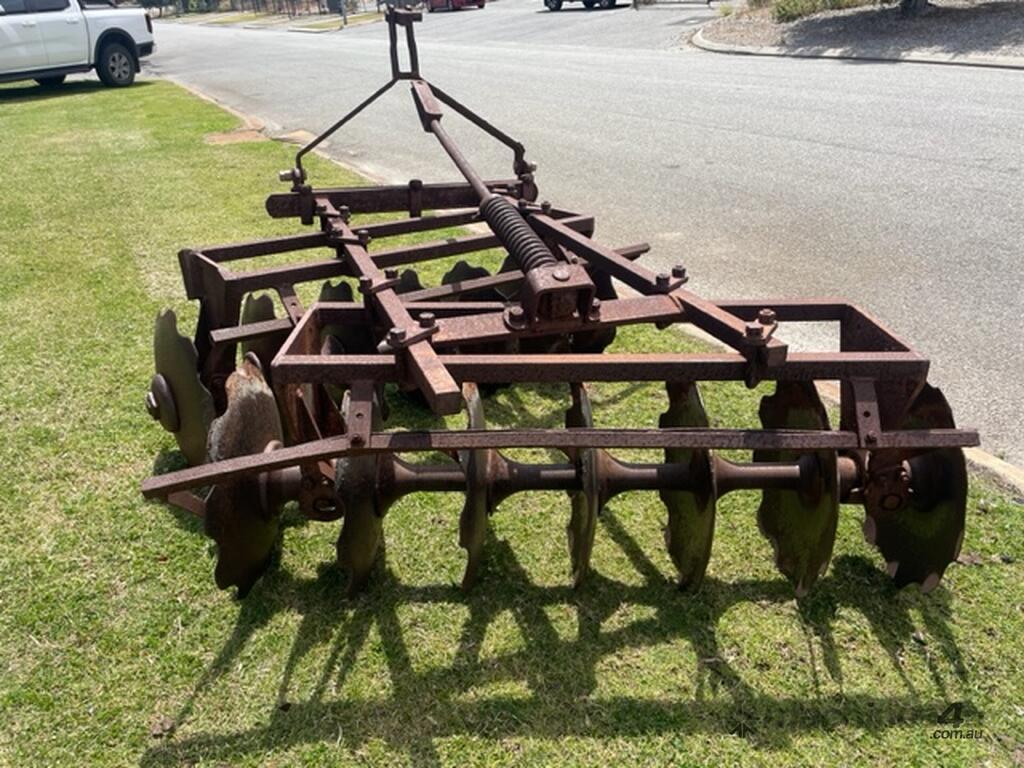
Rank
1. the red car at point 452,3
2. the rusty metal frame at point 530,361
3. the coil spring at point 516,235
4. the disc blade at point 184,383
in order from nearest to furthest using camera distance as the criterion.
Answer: the rusty metal frame at point 530,361 < the coil spring at point 516,235 < the disc blade at point 184,383 < the red car at point 452,3

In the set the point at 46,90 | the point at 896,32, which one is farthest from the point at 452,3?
the point at 896,32

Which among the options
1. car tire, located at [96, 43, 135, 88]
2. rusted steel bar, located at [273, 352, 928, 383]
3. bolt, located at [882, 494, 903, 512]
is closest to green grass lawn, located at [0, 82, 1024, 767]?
bolt, located at [882, 494, 903, 512]

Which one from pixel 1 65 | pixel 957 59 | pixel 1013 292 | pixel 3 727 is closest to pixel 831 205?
pixel 1013 292

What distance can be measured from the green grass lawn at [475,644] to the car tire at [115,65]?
51.7 feet

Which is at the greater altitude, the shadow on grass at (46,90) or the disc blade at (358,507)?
the shadow on grass at (46,90)

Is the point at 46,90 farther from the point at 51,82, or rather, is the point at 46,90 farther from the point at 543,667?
the point at 543,667

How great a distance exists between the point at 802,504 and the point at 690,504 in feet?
1.18

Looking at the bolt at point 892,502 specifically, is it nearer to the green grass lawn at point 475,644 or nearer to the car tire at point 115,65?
the green grass lawn at point 475,644

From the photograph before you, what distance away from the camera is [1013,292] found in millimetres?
5215

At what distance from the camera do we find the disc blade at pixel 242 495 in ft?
8.48

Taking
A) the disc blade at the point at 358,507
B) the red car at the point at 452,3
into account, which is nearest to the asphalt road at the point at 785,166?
the disc blade at the point at 358,507

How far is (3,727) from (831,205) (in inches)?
263

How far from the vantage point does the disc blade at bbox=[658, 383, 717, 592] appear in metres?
2.69

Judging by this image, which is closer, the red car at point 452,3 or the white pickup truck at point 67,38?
the white pickup truck at point 67,38
